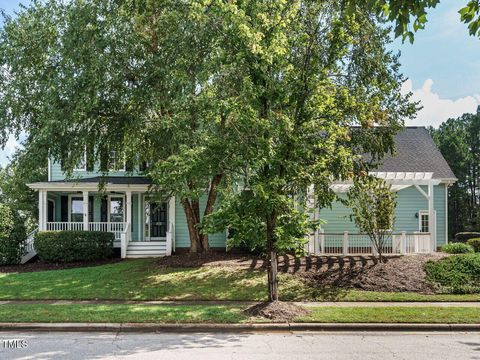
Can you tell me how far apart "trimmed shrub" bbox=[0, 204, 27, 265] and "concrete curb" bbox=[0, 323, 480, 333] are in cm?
1063

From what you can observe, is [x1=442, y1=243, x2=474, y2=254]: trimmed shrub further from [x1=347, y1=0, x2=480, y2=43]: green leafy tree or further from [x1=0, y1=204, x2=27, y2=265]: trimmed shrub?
[x1=0, y1=204, x2=27, y2=265]: trimmed shrub

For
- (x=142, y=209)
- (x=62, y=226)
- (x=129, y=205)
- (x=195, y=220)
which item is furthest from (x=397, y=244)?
(x=62, y=226)

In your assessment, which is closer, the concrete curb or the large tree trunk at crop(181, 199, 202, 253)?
the concrete curb

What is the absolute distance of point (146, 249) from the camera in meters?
20.1

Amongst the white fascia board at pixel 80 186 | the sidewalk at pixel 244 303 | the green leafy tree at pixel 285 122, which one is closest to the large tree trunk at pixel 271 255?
the green leafy tree at pixel 285 122

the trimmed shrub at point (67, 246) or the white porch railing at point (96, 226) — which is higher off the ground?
the white porch railing at point (96, 226)

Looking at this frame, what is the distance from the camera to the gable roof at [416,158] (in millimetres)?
23109

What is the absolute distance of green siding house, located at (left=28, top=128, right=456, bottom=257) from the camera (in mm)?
20500

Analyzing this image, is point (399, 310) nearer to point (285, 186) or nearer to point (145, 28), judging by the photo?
point (285, 186)

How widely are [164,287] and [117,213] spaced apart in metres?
10.8

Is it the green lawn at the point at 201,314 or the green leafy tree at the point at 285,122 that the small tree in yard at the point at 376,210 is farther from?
the green lawn at the point at 201,314

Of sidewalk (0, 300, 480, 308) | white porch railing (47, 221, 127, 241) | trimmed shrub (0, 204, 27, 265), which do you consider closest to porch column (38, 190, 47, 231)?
white porch railing (47, 221, 127, 241)

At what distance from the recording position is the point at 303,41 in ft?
34.5

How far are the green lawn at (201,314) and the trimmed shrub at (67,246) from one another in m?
8.13
